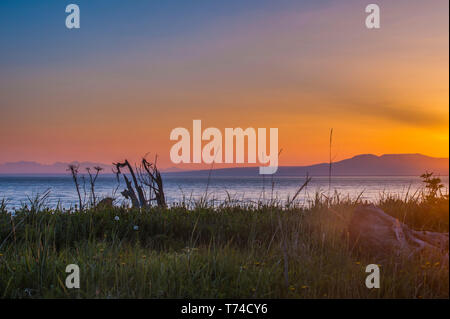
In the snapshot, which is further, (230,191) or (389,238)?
(230,191)

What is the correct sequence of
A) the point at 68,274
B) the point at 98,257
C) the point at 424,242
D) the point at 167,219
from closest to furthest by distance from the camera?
1. the point at 68,274
2. the point at 98,257
3. the point at 424,242
4. the point at 167,219

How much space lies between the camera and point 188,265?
15.5 ft

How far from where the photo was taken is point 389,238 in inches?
237

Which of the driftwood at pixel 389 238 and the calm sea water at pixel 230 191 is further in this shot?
the calm sea water at pixel 230 191

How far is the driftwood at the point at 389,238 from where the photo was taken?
545 centimetres

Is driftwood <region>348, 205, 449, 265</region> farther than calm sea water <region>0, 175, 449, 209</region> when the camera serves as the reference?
No

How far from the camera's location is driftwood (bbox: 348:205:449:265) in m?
5.45

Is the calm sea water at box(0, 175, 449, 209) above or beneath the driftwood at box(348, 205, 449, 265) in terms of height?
beneath

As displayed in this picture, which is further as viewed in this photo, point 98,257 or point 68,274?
point 98,257

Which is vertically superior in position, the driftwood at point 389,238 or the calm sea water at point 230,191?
the driftwood at point 389,238
